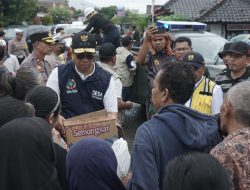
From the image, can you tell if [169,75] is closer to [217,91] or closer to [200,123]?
[200,123]

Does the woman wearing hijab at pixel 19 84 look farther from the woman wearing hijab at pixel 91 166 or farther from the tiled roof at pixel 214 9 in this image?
the tiled roof at pixel 214 9

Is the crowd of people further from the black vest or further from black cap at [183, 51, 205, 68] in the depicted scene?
black cap at [183, 51, 205, 68]

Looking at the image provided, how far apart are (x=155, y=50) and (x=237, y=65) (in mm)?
1542

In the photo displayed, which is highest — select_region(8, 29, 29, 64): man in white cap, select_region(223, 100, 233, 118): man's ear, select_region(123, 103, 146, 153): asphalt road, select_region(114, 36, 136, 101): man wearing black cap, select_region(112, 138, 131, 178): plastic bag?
select_region(223, 100, 233, 118): man's ear

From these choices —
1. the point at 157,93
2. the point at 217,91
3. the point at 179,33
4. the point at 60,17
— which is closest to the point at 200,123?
the point at 157,93

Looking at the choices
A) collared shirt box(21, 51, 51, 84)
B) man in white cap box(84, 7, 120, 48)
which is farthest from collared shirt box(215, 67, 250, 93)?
man in white cap box(84, 7, 120, 48)

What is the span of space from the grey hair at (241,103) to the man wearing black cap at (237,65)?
2.32 m

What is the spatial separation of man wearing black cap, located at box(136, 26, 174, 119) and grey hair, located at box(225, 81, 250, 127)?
342 cm

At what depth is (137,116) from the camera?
10.4 m

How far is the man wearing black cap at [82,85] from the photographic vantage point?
4336mm

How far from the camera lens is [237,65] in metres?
5.02

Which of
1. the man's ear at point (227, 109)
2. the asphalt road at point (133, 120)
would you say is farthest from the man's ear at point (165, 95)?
the asphalt road at point (133, 120)

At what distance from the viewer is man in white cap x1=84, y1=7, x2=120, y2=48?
9.95m

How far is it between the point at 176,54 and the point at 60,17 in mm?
60694
